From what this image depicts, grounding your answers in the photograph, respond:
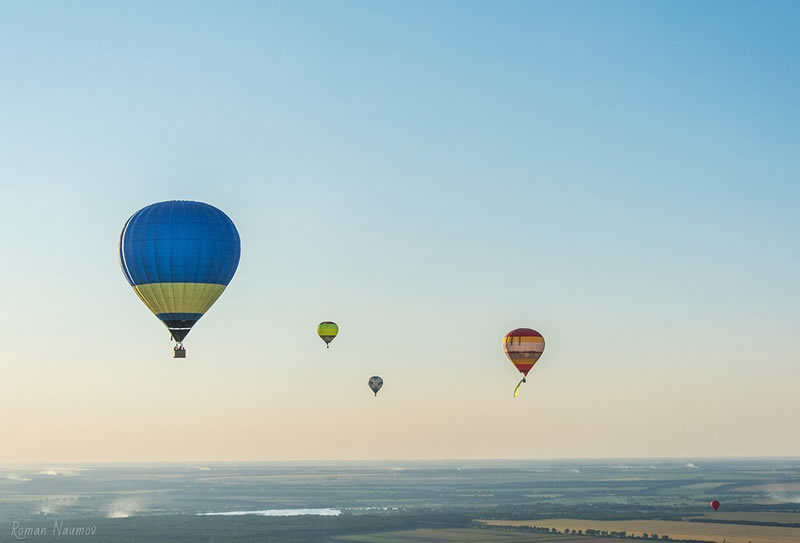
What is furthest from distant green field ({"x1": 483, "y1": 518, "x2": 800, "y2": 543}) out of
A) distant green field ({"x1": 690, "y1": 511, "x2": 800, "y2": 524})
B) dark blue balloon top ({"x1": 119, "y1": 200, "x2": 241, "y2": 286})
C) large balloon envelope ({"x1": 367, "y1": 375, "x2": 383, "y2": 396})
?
dark blue balloon top ({"x1": 119, "y1": 200, "x2": 241, "y2": 286})

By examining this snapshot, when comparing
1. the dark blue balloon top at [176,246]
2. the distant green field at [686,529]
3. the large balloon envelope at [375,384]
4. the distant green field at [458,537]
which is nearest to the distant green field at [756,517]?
the distant green field at [686,529]

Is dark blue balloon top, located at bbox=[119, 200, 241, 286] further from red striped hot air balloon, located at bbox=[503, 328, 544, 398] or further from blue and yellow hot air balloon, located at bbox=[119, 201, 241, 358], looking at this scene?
red striped hot air balloon, located at bbox=[503, 328, 544, 398]

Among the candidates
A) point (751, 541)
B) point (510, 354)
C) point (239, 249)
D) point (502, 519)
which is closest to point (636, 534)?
point (751, 541)

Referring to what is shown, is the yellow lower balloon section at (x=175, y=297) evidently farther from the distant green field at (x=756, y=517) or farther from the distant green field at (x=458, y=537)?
the distant green field at (x=756, y=517)

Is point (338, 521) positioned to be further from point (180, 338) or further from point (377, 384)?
point (180, 338)
